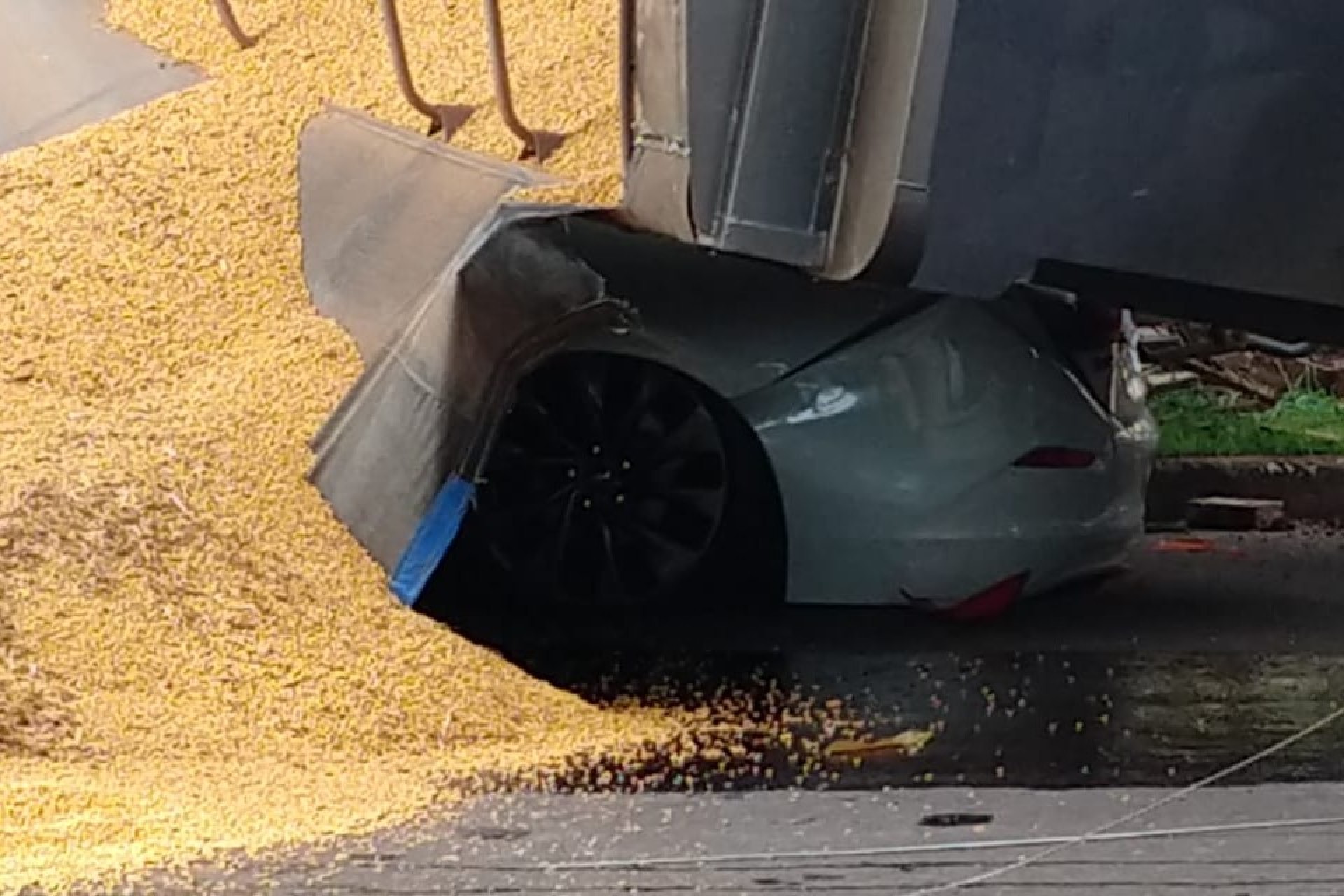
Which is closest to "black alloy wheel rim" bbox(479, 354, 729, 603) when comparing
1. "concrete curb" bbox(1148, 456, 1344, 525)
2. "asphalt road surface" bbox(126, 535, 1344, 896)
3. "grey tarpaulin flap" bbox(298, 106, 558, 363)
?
"asphalt road surface" bbox(126, 535, 1344, 896)

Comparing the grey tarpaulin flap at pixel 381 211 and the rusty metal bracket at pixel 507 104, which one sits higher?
the rusty metal bracket at pixel 507 104

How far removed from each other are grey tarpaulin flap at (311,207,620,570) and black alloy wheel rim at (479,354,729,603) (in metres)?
0.51

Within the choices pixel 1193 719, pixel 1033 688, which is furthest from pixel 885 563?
pixel 1193 719

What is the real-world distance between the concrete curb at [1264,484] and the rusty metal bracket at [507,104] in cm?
390

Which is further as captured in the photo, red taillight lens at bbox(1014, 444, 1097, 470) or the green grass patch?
the green grass patch

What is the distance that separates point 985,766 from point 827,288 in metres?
1.39

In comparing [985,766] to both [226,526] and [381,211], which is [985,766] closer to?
[226,526]

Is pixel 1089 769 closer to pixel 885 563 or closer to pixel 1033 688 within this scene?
pixel 1033 688

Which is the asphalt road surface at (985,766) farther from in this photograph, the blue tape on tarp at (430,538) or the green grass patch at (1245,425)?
the green grass patch at (1245,425)

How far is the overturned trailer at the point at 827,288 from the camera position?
150 inches

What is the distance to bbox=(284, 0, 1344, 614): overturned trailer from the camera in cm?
381

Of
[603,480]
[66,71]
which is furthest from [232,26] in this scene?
[603,480]

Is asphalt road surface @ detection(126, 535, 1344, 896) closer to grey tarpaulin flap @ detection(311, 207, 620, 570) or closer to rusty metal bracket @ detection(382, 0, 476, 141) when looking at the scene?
grey tarpaulin flap @ detection(311, 207, 620, 570)

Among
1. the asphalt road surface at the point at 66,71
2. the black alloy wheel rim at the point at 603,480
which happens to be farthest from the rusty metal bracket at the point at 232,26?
the black alloy wheel rim at the point at 603,480
